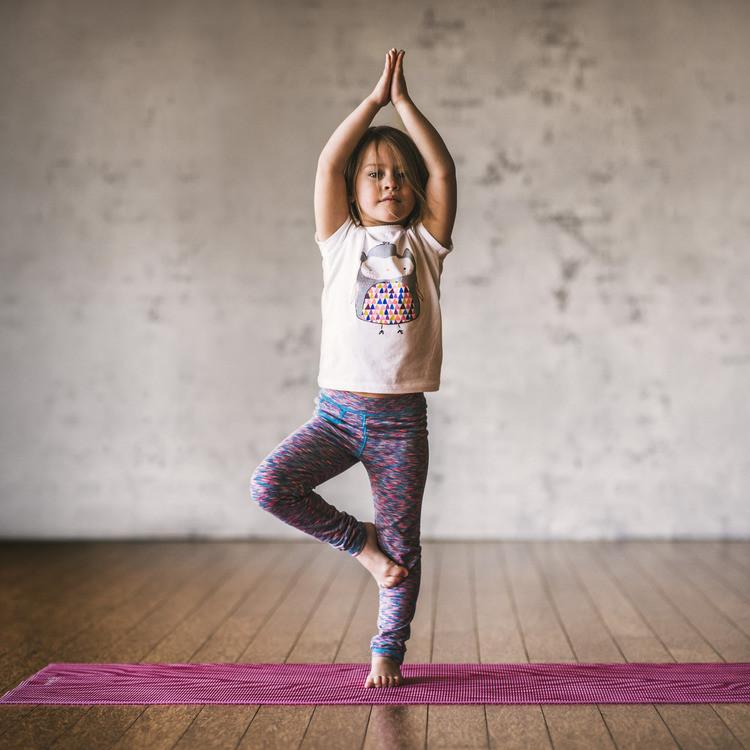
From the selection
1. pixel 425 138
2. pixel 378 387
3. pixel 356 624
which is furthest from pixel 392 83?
pixel 356 624

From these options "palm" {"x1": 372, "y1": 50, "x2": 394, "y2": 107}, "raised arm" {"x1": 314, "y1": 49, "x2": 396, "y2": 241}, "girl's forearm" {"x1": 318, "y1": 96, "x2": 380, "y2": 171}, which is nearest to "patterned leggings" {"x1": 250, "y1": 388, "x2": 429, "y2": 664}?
"raised arm" {"x1": 314, "y1": 49, "x2": 396, "y2": 241}

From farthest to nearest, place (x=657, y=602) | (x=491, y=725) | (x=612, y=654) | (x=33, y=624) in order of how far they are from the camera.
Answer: (x=657, y=602) < (x=33, y=624) < (x=612, y=654) < (x=491, y=725)

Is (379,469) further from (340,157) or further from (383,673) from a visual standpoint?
(340,157)

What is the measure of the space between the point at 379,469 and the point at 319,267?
195cm

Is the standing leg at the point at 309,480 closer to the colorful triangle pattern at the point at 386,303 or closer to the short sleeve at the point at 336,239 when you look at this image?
the colorful triangle pattern at the point at 386,303

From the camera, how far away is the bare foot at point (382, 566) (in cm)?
227

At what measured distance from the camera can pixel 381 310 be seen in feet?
7.41

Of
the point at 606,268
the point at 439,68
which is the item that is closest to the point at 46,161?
the point at 439,68

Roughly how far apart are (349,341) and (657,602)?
4.78 ft

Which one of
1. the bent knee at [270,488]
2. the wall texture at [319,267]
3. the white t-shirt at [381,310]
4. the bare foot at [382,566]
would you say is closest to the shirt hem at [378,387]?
the white t-shirt at [381,310]

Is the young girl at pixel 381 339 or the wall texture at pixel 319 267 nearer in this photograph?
the young girl at pixel 381 339

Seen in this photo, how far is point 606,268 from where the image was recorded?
13.3ft

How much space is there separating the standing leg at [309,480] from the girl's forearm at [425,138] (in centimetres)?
66

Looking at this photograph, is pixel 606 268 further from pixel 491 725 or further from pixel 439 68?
pixel 491 725
